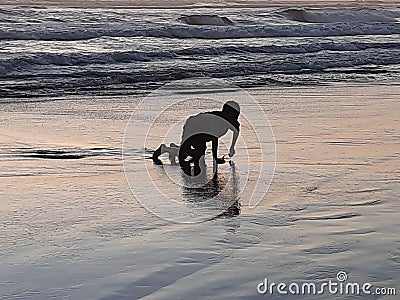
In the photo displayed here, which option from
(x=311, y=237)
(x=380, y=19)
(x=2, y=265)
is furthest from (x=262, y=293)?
(x=380, y=19)

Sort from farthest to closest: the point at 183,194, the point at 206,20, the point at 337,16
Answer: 1. the point at 337,16
2. the point at 206,20
3. the point at 183,194

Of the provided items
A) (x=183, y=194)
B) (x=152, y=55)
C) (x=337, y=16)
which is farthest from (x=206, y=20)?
(x=183, y=194)

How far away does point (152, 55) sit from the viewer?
1750cm

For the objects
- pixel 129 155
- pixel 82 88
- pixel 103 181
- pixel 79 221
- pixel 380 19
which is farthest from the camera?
pixel 380 19

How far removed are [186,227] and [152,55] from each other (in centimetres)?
1289

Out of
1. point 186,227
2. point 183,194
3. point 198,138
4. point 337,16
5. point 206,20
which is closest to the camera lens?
point 186,227

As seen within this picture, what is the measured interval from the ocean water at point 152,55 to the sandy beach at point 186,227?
4.70m

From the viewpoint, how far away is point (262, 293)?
3.82 meters

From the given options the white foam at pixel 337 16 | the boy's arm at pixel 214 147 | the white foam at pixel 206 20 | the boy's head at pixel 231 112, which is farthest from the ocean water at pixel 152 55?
the white foam at pixel 337 16

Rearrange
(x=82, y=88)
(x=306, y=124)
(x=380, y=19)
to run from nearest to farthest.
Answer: (x=306, y=124)
(x=82, y=88)
(x=380, y=19)

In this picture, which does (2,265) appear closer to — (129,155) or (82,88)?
(129,155)

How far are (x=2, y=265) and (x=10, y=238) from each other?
1.46 ft

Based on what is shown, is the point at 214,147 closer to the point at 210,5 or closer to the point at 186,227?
the point at 186,227

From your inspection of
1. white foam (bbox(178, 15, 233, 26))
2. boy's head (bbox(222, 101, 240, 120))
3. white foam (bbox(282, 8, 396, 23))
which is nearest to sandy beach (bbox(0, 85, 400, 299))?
boy's head (bbox(222, 101, 240, 120))
